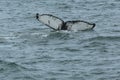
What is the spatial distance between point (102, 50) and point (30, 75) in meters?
4.26

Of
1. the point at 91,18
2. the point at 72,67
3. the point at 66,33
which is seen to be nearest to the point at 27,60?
the point at 72,67

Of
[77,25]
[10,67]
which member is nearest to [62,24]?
[77,25]

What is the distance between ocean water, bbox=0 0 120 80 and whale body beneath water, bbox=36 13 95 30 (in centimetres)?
25

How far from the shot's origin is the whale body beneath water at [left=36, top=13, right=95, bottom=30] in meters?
25.5

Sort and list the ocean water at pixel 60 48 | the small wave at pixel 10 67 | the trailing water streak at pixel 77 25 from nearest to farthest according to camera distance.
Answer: the ocean water at pixel 60 48 → the small wave at pixel 10 67 → the trailing water streak at pixel 77 25

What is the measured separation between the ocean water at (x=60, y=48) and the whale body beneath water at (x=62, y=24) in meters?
0.25

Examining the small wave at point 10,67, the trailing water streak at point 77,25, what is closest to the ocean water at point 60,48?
the small wave at point 10,67

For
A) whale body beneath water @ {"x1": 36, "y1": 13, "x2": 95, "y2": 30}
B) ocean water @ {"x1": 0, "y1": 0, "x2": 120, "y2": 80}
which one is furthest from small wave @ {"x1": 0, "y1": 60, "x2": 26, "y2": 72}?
whale body beneath water @ {"x1": 36, "y1": 13, "x2": 95, "y2": 30}

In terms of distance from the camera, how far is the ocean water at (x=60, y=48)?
60.7 feet

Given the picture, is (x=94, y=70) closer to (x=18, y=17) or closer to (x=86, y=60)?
(x=86, y=60)

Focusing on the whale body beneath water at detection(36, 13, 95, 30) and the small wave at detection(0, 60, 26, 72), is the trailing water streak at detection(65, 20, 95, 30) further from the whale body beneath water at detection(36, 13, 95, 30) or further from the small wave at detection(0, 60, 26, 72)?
the small wave at detection(0, 60, 26, 72)

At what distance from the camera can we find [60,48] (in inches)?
877

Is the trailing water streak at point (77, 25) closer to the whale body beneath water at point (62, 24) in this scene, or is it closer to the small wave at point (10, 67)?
the whale body beneath water at point (62, 24)

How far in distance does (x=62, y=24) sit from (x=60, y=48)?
11.1ft
